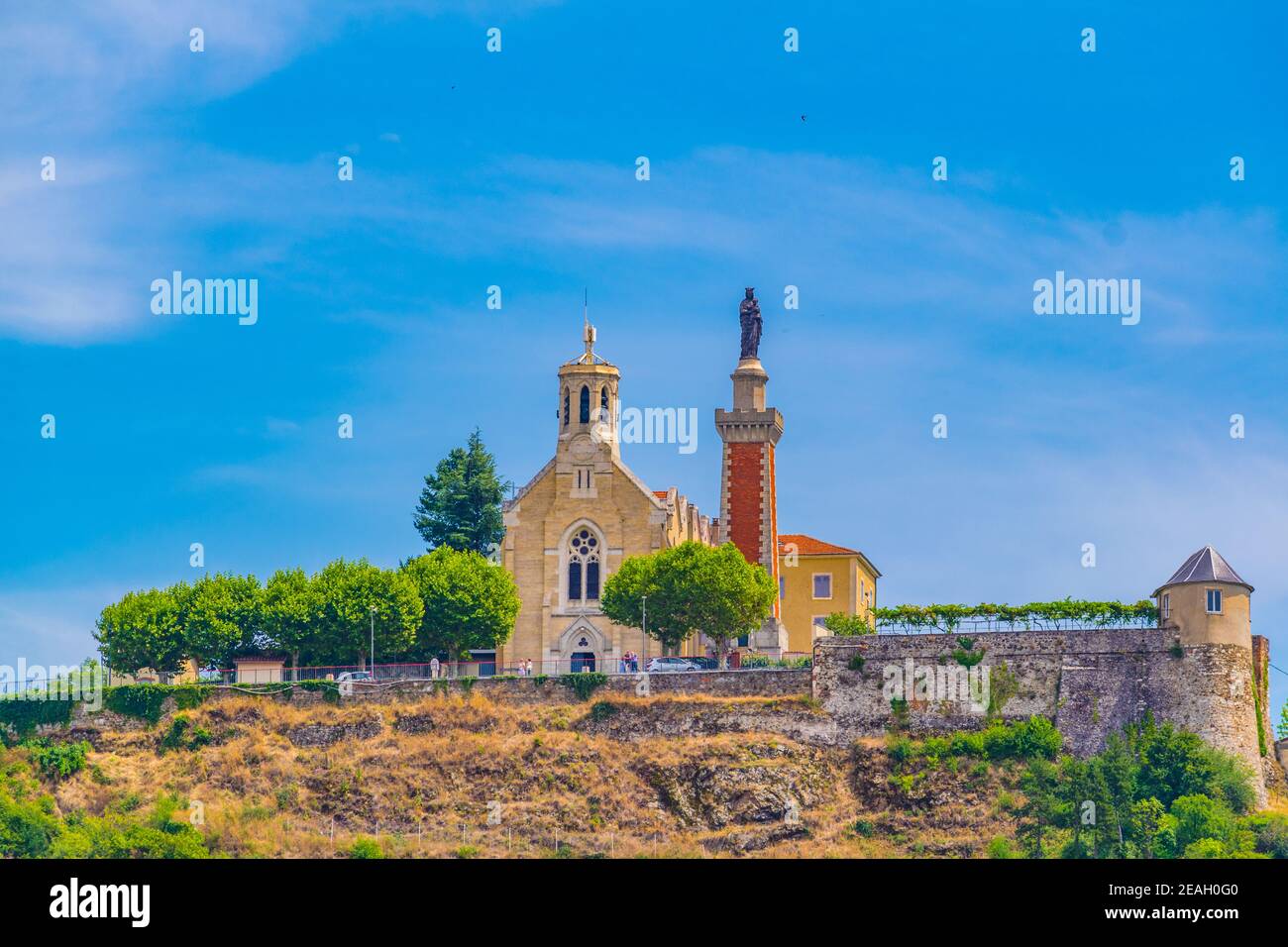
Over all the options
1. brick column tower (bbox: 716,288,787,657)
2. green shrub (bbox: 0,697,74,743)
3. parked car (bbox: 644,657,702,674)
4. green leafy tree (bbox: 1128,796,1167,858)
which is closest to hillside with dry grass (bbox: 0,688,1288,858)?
green leafy tree (bbox: 1128,796,1167,858)

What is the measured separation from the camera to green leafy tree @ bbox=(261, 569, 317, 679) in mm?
102875

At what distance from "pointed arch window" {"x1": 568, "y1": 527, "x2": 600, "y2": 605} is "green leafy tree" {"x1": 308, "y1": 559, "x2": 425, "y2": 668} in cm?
731

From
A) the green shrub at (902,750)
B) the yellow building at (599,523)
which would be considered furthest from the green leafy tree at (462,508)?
the green shrub at (902,750)

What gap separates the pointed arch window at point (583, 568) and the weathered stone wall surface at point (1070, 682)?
15.2 meters

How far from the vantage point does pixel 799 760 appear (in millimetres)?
91125

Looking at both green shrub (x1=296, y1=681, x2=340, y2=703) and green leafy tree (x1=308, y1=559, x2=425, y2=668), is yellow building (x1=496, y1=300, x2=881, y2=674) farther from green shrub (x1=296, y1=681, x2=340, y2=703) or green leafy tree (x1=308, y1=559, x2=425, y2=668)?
green shrub (x1=296, y1=681, x2=340, y2=703)

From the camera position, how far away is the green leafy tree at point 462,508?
11919 centimetres

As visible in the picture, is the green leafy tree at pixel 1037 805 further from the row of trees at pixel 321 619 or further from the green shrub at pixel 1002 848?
the row of trees at pixel 321 619

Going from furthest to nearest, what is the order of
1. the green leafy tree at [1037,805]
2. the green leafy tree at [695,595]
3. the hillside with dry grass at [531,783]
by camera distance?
the green leafy tree at [695,595] < the hillside with dry grass at [531,783] < the green leafy tree at [1037,805]

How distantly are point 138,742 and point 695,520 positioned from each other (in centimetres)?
2922

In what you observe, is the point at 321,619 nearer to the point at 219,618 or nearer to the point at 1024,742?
the point at 219,618

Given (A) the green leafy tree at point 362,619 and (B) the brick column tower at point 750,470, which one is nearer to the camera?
(A) the green leafy tree at point 362,619
